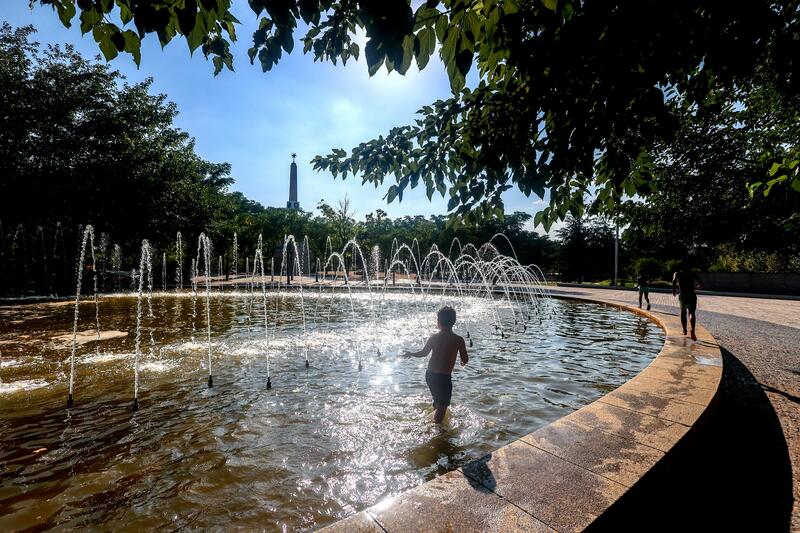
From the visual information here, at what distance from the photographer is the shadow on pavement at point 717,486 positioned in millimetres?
2830

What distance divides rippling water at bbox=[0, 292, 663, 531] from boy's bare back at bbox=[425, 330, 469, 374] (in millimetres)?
772

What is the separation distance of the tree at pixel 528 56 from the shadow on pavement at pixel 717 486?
2.54 metres

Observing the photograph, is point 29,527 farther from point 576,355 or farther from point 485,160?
point 576,355

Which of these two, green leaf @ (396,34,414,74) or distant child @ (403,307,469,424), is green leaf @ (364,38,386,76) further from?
distant child @ (403,307,469,424)

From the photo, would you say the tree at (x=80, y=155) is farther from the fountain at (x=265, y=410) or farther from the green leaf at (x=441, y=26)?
the green leaf at (x=441, y=26)

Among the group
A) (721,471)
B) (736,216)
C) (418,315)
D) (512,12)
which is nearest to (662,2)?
(512,12)

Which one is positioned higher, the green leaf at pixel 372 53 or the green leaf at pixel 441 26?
the green leaf at pixel 441 26

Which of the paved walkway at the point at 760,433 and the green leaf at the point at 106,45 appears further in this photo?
the paved walkway at the point at 760,433

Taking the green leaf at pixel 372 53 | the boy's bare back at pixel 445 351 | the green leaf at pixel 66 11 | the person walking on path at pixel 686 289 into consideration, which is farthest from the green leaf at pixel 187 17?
the person walking on path at pixel 686 289

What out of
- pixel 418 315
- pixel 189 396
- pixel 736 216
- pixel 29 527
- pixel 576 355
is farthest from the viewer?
pixel 736 216

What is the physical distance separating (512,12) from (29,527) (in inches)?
209

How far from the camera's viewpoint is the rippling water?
11.3 feet

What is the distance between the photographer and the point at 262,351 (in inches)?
358

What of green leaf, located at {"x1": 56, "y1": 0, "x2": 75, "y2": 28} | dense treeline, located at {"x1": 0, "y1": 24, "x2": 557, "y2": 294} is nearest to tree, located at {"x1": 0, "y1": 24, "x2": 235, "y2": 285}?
dense treeline, located at {"x1": 0, "y1": 24, "x2": 557, "y2": 294}
